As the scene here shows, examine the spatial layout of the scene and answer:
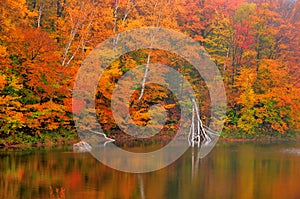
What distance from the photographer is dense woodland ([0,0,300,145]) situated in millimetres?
24750

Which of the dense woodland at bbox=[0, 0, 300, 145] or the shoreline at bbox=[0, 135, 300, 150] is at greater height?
the dense woodland at bbox=[0, 0, 300, 145]

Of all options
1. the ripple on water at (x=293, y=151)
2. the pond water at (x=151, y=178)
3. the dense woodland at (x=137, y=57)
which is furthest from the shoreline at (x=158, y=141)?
the ripple on water at (x=293, y=151)

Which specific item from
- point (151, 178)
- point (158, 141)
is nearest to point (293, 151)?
point (158, 141)

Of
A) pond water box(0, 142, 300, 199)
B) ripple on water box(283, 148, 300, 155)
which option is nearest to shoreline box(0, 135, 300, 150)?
pond water box(0, 142, 300, 199)

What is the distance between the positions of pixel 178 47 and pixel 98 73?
768 centimetres

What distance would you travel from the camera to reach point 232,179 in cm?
1770

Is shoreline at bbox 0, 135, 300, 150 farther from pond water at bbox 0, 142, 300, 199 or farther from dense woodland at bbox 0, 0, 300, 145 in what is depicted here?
pond water at bbox 0, 142, 300, 199

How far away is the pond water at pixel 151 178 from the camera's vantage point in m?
14.7

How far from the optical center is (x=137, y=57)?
31.8 m

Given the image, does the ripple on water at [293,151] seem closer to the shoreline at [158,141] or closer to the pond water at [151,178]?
the pond water at [151,178]

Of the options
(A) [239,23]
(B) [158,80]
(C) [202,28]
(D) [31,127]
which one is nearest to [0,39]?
(D) [31,127]

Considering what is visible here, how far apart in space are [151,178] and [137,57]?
50.6 ft

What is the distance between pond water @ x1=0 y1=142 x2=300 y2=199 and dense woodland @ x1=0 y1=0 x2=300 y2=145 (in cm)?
273

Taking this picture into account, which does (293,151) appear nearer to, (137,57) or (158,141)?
(158,141)
